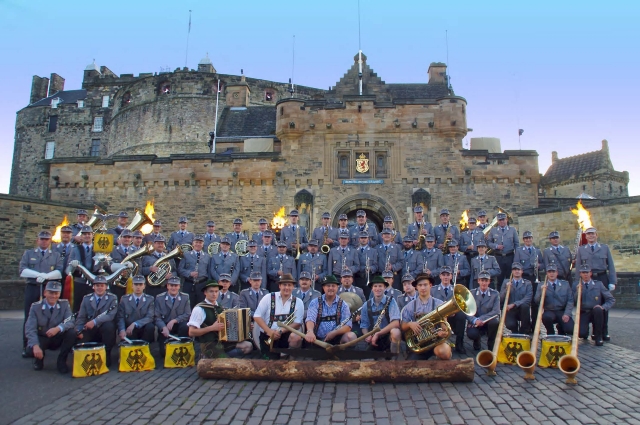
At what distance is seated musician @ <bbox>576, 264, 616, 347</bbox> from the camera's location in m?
9.20

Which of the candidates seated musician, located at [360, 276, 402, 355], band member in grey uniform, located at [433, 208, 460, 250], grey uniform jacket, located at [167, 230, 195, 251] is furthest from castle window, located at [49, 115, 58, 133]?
seated musician, located at [360, 276, 402, 355]

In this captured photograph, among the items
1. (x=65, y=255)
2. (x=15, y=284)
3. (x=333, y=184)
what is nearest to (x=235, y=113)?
(x=333, y=184)

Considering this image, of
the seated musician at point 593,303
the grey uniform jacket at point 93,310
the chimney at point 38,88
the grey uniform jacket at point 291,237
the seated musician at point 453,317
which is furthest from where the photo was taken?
the chimney at point 38,88

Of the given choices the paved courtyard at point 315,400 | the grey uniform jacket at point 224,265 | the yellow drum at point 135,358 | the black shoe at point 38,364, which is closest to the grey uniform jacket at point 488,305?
the paved courtyard at point 315,400

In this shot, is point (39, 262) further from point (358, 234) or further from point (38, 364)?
point (358, 234)

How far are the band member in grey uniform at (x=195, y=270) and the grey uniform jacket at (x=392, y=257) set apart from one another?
4.11 meters

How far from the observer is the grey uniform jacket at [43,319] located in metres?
7.85

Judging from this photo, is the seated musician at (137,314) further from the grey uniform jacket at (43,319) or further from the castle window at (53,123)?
the castle window at (53,123)

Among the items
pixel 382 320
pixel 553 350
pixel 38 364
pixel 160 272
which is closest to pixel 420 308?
pixel 382 320

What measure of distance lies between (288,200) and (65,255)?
44.3 feet

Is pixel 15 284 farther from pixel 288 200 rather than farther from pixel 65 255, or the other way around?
pixel 288 200

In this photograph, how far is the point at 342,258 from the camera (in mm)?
11211

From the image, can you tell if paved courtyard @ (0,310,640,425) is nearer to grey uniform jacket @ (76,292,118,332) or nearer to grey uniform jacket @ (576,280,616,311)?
grey uniform jacket @ (76,292,118,332)

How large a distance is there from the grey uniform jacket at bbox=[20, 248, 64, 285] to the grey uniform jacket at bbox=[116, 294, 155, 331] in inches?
74.3
